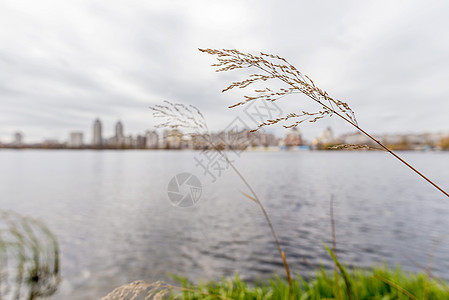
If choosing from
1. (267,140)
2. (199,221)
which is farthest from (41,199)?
(267,140)

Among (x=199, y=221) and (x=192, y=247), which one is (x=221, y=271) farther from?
(x=199, y=221)

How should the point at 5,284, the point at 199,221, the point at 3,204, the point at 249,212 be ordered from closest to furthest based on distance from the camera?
the point at 5,284 → the point at 199,221 → the point at 249,212 → the point at 3,204

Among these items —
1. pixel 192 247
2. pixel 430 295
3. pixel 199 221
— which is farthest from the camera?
pixel 199 221

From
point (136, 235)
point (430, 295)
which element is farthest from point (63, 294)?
point (430, 295)

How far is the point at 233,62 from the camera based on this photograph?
1142 mm

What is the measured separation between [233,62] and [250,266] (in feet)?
37.5

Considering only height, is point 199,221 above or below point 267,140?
below

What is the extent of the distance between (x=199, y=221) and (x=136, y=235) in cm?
456

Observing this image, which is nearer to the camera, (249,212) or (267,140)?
(267,140)

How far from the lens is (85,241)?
1434 centimetres

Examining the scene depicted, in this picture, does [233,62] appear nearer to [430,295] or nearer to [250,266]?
[430,295]

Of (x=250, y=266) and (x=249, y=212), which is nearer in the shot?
(x=250, y=266)

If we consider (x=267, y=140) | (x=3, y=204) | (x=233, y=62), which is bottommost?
(x=3, y=204)

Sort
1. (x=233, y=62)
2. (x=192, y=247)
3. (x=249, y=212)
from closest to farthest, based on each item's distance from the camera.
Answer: (x=233, y=62)
(x=192, y=247)
(x=249, y=212)
